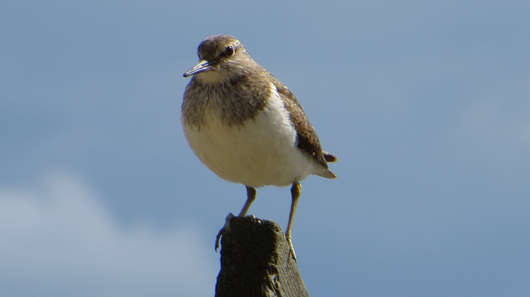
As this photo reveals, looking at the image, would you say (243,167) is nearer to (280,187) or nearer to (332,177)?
(280,187)

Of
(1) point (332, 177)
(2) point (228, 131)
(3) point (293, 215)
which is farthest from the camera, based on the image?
(1) point (332, 177)

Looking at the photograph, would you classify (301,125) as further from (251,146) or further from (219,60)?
(219,60)

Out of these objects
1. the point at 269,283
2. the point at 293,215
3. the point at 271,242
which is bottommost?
the point at 269,283

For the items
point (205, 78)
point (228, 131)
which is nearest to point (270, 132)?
point (228, 131)

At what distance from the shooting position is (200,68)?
23.3 ft

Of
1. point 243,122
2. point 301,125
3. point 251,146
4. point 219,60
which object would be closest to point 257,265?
point 251,146

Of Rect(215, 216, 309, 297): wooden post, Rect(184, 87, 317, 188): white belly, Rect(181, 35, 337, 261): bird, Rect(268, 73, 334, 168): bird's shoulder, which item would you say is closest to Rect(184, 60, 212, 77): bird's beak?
Rect(181, 35, 337, 261): bird

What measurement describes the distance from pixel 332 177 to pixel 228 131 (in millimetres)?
2620

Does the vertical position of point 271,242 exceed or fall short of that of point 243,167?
it falls short

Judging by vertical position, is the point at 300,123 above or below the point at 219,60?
below

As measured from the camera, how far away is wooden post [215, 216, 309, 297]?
493 centimetres

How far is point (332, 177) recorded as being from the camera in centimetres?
890

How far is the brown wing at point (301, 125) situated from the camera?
7445mm

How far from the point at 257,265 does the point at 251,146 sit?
199 cm
